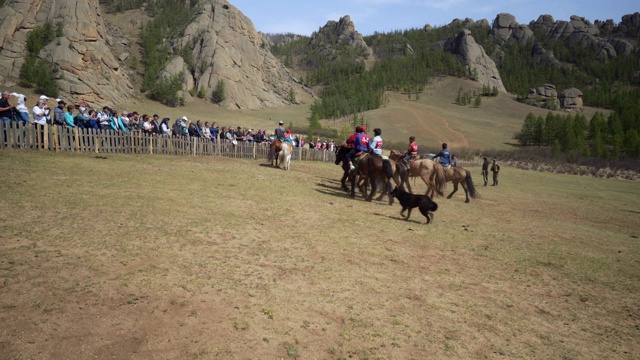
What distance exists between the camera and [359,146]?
1524cm

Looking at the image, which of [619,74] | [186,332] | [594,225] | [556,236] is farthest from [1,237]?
[619,74]

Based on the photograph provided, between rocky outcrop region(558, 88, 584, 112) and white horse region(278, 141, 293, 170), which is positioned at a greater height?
rocky outcrop region(558, 88, 584, 112)

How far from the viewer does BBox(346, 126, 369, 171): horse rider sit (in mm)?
15125

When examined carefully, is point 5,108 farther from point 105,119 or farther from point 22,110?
point 105,119

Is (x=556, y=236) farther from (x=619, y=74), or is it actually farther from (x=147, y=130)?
(x=619, y=74)

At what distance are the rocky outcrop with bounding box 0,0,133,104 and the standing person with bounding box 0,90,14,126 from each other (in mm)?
55806

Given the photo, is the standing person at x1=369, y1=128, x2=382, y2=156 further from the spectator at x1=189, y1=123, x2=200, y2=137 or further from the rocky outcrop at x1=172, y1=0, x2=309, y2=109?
the rocky outcrop at x1=172, y1=0, x2=309, y2=109

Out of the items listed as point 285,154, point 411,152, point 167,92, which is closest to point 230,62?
point 167,92

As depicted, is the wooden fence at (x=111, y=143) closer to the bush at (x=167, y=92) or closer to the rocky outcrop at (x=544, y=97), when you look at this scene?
the bush at (x=167, y=92)

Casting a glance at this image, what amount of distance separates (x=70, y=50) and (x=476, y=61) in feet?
519

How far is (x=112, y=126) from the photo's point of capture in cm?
1928

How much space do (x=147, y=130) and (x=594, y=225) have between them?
22.1 meters

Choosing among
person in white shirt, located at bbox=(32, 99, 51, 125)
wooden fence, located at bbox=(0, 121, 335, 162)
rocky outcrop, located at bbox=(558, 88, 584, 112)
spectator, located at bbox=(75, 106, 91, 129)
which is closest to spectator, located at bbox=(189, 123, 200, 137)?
wooden fence, located at bbox=(0, 121, 335, 162)

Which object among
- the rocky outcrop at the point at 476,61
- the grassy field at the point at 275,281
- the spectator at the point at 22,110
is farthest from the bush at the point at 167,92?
the rocky outcrop at the point at 476,61
